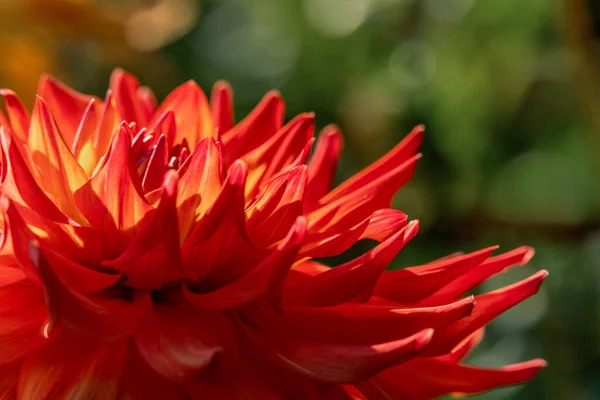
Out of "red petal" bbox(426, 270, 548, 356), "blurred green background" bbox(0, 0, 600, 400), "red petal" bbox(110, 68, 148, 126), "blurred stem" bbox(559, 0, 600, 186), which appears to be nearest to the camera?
"red petal" bbox(426, 270, 548, 356)

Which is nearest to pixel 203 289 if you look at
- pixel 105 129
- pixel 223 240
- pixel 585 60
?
pixel 223 240

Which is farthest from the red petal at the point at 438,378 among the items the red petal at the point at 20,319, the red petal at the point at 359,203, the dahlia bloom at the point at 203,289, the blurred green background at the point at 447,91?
the blurred green background at the point at 447,91

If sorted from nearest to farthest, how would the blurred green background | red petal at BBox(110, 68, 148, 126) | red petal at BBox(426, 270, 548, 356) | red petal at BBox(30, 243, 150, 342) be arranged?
1. red petal at BBox(30, 243, 150, 342)
2. red petal at BBox(426, 270, 548, 356)
3. red petal at BBox(110, 68, 148, 126)
4. the blurred green background

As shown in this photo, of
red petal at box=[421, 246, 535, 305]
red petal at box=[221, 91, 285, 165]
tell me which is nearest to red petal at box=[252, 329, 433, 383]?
red petal at box=[421, 246, 535, 305]

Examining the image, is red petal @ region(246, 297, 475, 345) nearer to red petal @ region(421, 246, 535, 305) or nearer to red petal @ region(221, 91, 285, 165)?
red petal @ region(421, 246, 535, 305)

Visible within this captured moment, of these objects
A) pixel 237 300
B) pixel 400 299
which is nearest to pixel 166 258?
pixel 237 300
